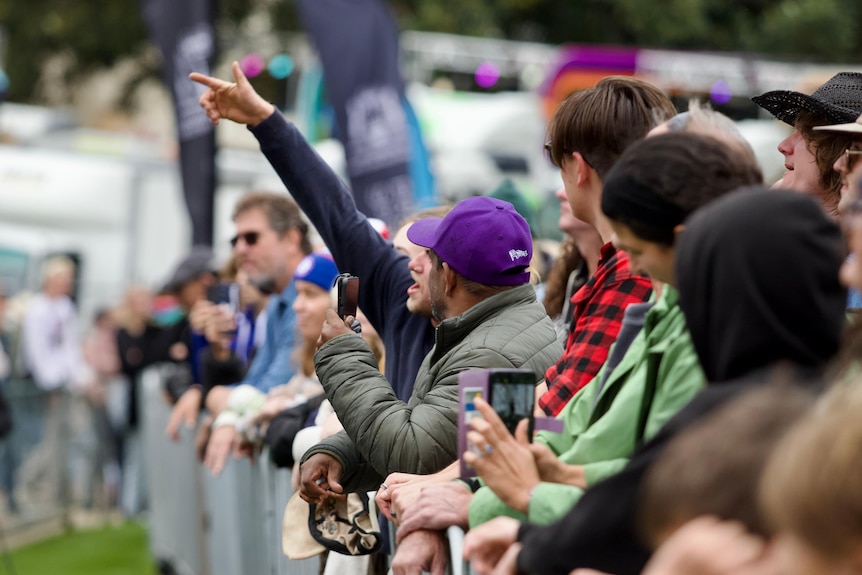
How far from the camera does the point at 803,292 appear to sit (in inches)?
89.7

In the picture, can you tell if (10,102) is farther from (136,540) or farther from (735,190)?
(735,190)

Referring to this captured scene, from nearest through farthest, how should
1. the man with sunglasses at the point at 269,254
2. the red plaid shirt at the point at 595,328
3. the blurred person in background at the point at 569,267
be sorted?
the red plaid shirt at the point at 595,328 < the blurred person in background at the point at 569,267 < the man with sunglasses at the point at 269,254

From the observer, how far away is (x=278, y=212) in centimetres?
683

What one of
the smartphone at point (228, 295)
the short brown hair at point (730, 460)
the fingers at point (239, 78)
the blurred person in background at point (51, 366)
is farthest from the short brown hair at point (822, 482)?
the blurred person in background at point (51, 366)

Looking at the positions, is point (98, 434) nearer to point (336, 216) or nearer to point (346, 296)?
point (336, 216)

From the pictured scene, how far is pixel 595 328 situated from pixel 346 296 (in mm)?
784

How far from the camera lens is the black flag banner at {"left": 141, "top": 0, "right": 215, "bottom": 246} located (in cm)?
1220

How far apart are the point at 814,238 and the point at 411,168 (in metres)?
8.56

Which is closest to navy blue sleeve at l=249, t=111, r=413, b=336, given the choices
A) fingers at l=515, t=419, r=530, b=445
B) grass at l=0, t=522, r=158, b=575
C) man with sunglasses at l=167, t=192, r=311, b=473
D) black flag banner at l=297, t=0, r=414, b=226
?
fingers at l=515, t=419, r=530, b=445

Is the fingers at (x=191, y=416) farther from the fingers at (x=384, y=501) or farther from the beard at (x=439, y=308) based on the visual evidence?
the fingers at (x=384, y=501)

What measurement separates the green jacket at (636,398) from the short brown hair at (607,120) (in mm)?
823

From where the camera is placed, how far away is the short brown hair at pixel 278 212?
6.81 meters

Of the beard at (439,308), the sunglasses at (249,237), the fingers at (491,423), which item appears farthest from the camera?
the sunglasses at (249,237)

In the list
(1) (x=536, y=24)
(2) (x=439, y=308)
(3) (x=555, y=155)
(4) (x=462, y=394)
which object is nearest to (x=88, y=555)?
(2) (x=439, y=308)
